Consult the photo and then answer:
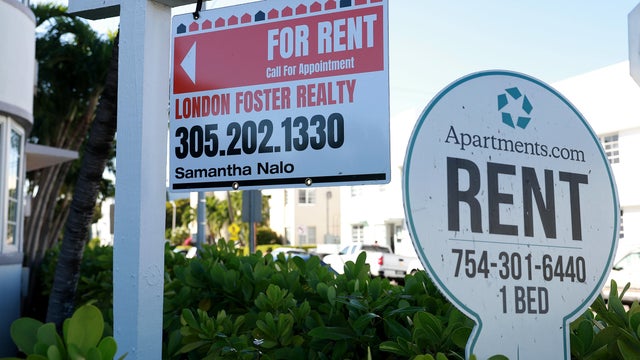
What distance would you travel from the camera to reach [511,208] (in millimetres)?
2158

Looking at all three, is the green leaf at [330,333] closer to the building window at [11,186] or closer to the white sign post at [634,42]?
the white sign post at [634,42]

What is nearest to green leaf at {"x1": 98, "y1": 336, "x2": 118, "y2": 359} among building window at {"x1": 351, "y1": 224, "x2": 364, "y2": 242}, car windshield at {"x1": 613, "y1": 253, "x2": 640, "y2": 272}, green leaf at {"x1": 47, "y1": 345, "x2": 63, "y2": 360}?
green leaf at {"x1": 47, "y1": 345, "x2": 63, "y2": 360}

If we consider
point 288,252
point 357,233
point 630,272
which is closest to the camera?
point 288,252

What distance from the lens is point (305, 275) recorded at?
370 centimetres

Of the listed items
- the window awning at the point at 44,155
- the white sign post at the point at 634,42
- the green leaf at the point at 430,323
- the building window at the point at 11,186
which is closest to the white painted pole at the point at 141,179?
the green leaf at the point at 430,323

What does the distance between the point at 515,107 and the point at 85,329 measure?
1.43 meters

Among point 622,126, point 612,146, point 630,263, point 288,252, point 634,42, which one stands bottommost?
point 630,263

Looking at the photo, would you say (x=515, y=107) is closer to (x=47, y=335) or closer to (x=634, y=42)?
(x=634, y=42)

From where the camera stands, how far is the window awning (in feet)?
41.6

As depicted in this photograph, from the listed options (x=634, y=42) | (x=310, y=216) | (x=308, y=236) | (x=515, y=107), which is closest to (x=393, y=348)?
(x=515, y=107)

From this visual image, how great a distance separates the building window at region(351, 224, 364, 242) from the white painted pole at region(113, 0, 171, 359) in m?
40.2

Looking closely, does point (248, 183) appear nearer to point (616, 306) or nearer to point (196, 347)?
point (196, 347)

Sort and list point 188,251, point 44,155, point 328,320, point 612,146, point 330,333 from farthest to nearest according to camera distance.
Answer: point 188,251, point 612,146, point 44,155, point 328,320, point 330,333

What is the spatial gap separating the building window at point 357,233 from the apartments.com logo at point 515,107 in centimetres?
A: 4067
